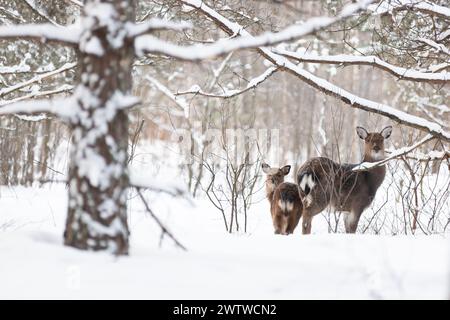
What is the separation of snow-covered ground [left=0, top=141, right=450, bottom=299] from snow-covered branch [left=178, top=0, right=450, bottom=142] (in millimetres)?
1993

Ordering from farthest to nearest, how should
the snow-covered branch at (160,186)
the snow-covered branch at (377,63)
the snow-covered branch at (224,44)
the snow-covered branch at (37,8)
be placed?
the snow-covered branch at (37,8) → the snow-covered branch at (377,63) → the snow-covered branch at (160,186) → the snow-covered branch at (224,44)

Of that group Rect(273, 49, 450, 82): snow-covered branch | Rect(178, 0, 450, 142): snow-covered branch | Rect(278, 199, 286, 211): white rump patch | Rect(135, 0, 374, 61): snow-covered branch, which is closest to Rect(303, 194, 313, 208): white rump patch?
Rect(278, 199, 286, 211): white rump patch

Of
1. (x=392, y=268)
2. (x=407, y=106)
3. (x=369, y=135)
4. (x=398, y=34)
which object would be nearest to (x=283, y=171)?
(x=369, y=135)

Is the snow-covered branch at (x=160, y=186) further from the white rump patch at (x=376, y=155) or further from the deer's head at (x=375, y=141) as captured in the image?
the white rump patch at (x=376, y=155)

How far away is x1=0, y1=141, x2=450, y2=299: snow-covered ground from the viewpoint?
3270mm

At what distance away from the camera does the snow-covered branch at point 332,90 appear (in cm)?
644

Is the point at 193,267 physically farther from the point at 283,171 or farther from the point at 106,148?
the point at 283,171

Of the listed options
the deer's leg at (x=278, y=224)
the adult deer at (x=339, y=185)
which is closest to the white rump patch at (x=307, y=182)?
the adult deer at (x=339, y=185)

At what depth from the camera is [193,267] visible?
364 centimetres

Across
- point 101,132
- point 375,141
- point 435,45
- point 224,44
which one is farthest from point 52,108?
point 375,141

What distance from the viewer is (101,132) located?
3.68m

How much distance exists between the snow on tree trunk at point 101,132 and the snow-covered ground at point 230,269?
0.17 metres

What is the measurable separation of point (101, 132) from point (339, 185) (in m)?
5.61

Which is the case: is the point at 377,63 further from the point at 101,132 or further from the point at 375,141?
the point at 101,132
